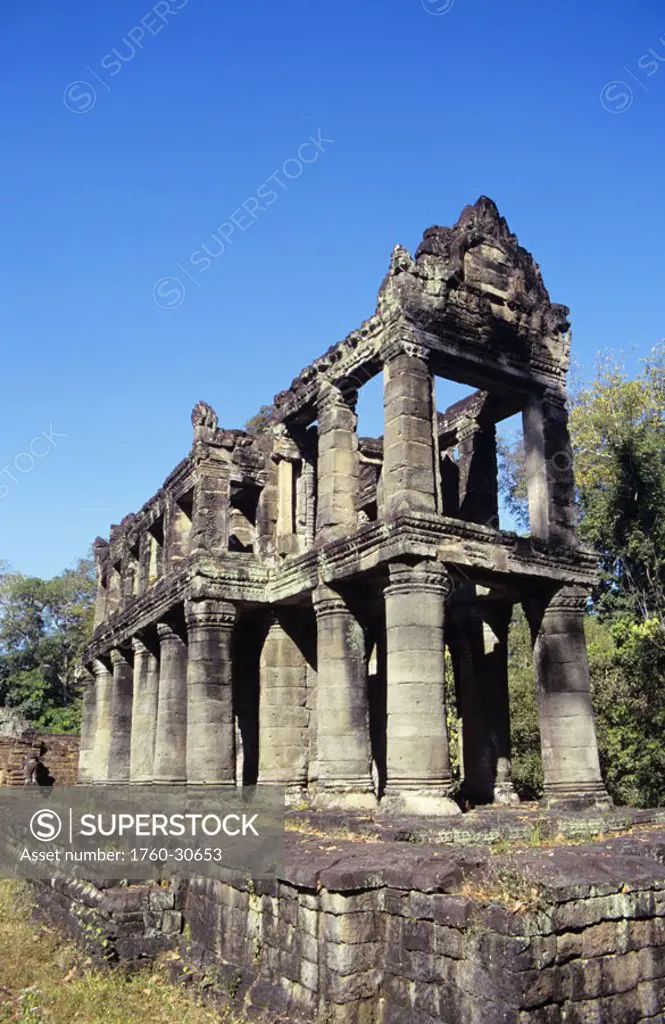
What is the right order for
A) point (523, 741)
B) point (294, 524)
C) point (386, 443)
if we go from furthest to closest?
1. point (523, 741)
2. point (294, 524)
3. point (386, 443)

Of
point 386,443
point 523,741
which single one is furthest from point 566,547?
point 523,741

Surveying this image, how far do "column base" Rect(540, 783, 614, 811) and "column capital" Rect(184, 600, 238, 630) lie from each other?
20.4 ft

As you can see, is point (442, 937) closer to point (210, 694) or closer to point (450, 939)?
point (450, 939)

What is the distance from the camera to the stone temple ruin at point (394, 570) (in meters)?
11.8

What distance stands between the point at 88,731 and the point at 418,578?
1646 centimetres

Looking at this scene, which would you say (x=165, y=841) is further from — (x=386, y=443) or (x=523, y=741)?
(x=523, y=741)

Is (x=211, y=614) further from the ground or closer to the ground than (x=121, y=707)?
further from the ground

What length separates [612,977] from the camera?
640cm

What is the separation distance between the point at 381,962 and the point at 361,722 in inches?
228

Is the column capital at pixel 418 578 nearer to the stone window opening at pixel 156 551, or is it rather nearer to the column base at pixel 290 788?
the column base at pixel 290 788

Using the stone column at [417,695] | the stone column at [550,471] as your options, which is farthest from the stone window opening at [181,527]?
the stone column at [417,695]

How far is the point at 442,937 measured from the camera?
21.6 feet
